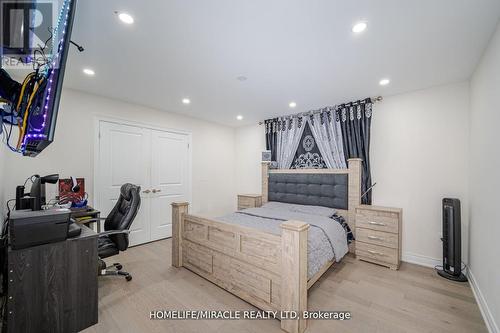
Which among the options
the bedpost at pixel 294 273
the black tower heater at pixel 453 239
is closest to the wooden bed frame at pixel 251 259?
the bedpost at pixel 294 273

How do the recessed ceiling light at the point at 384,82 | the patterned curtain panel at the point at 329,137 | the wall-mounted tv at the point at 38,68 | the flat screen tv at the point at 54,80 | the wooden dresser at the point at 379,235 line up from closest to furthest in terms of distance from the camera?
the wall-mounted tv at the point at 38,68 → the flat screen tv at the point at 54,80 → the recessed ceiling light at the point at 384,82 → the wooden dresser at the point at 379,235 → the patterned curtain panel at the point at 329,137

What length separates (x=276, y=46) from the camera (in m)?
1.94

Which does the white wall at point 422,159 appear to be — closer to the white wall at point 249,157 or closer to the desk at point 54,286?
the white wall at point 249,157

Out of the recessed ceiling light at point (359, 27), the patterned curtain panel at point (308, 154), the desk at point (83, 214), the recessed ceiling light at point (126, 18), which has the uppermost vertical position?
the recessed ceiling light at point (126, 18)

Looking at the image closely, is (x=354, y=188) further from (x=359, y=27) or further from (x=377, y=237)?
(x=359, y=27)

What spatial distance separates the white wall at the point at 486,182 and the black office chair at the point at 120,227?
11.1 feet

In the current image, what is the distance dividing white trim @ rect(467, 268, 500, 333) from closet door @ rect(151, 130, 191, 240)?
4.30 meters

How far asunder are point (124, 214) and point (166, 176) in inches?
62.3

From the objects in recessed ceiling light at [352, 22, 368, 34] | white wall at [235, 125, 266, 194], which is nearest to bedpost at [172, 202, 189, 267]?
white wall at [235, 125, 266, 194]

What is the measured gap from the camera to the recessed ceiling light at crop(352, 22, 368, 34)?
5.36ft

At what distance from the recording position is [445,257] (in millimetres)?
2541

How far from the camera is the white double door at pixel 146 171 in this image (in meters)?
3.33

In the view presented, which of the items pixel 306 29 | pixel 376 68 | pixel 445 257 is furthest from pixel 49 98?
pixel 445 257

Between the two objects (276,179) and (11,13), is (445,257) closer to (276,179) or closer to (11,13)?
(276,179)
